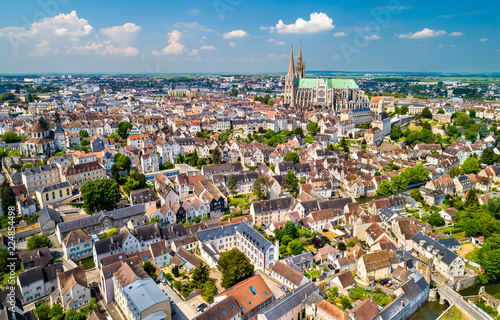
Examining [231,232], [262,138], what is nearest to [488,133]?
[262,138]

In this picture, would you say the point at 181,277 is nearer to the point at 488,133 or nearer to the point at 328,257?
the point at 328,257

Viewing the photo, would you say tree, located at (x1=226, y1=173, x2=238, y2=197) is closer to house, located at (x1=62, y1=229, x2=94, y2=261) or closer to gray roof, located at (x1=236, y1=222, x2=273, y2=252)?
gray roof, located at (x1=236, y1=222, x2=273, y2=252)

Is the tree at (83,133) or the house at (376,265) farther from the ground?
the tree at (83,133)

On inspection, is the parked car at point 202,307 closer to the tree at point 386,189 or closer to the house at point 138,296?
the house at point 138,296

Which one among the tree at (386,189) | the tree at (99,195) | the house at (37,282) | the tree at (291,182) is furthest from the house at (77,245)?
Answer: the tree at (386,189)

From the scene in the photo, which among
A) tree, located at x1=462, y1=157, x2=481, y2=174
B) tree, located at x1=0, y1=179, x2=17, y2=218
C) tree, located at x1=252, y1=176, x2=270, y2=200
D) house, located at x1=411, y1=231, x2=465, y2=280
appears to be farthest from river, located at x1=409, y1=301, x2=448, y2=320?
tree, located at x1=0, y1=179, x2=17, y2=218

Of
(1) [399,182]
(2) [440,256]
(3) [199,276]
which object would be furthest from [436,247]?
(3) [199,276]
